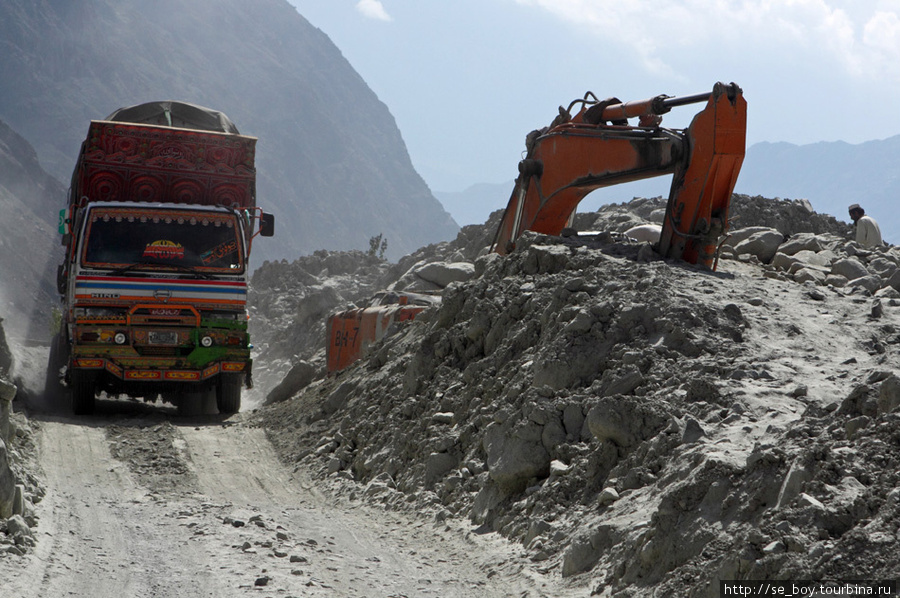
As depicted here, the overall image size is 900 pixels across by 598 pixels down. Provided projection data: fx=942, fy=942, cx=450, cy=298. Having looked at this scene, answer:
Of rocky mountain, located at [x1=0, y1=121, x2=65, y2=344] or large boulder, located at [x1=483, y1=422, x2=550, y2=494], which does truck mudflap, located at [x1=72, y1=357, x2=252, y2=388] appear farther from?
rocky mountain, located at [x1=0, y1=121, x2=65, y2=344]

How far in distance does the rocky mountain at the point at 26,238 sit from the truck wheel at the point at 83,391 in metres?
29.4

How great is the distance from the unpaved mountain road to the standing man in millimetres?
9865

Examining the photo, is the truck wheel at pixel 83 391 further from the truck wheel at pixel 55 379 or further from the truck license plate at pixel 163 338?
the truck wheel at pixel 55 379

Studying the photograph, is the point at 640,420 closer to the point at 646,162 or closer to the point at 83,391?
the point at 646,162

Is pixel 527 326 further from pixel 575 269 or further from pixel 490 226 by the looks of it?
pixel 490 226

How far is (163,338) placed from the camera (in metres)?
12.7

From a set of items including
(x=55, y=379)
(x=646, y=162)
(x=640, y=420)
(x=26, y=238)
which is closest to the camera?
(x=640, y=420)

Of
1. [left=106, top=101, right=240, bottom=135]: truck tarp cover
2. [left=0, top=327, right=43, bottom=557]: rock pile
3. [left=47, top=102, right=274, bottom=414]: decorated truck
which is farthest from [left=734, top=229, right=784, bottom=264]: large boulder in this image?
[left=0, top=327, right=43, bottom=557]: rock pile

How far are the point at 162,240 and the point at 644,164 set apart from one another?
6.42 m

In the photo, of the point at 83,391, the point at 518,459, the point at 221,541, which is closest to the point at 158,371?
the point at 83,391

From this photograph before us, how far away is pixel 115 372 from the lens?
12.5m

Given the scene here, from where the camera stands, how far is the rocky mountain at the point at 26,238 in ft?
168

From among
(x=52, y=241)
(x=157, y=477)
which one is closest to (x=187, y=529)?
(x=157, y=477)

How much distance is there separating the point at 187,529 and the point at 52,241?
59.6 metres
